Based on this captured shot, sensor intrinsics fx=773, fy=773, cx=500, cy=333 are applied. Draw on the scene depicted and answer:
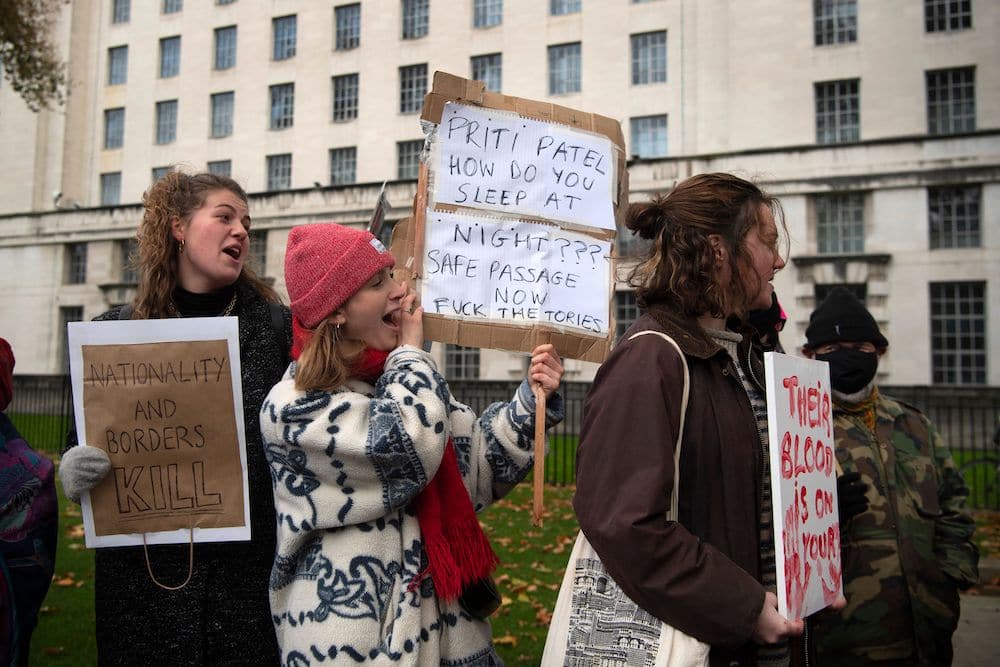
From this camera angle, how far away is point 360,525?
2176mm

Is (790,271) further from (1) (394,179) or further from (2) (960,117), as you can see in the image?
(1) (394,179)

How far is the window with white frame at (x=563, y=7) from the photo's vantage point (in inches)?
1150

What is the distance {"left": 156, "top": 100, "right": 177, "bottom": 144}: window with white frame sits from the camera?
36625 mm

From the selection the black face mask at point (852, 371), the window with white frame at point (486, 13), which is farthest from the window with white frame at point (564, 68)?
the black face mask at point (852, 371)

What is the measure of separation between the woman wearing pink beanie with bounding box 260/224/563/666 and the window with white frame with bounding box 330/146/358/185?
3159 cm

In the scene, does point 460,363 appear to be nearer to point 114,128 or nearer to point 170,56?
point 170,56

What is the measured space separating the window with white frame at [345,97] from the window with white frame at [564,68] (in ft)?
28.8

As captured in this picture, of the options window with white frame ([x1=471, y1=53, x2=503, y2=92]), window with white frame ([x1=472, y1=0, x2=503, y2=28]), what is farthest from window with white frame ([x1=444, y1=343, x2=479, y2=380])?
window with white frame ([x1=472, y1=0, x2=503, y2=28])

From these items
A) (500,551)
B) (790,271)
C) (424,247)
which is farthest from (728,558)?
(790,271)

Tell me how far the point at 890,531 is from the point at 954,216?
24.2 meters

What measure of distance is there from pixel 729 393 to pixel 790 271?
24.4m

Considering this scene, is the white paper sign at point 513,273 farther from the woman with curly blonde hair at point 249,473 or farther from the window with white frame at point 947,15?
the window with white frame at point 947,15

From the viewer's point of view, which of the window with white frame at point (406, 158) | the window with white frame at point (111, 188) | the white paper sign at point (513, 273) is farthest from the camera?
the window with white frame at point (111, 188)

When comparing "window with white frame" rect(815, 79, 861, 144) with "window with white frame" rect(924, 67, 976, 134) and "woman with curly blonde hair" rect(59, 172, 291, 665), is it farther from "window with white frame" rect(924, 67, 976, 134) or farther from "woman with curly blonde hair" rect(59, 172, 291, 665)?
"woman with curly blonde hair" rect(59, 172, 291, 665)
